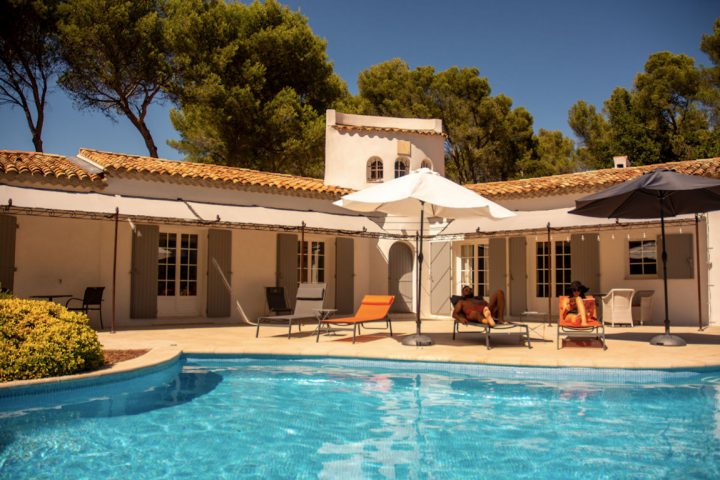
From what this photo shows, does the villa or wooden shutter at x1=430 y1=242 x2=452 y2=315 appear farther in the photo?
wooden shutter at x1=430 y1=242 x2=452 y2=315

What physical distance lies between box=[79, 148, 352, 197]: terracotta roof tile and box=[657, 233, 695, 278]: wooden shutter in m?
8.46

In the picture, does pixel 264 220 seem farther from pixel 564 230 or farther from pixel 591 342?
pixel 591 342

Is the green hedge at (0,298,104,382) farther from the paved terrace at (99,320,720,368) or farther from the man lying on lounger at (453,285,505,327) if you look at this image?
the man lying on lounger at (453,285,505,327)

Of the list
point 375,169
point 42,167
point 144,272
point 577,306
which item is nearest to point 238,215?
point 144,272

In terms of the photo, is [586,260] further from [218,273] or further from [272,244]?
[218,273]

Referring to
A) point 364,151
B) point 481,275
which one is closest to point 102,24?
point 364,151

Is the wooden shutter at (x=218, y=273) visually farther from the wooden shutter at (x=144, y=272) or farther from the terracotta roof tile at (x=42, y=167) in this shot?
the terracotta roof tile at (x=42, y=167)

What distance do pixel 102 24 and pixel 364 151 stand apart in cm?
1037

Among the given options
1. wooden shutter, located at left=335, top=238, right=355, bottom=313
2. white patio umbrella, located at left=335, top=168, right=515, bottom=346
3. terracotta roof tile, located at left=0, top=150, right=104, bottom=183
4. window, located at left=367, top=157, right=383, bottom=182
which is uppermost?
window, located at left=367, top=157, right=383, bottom=182

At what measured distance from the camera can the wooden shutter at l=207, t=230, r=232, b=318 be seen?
1396cm

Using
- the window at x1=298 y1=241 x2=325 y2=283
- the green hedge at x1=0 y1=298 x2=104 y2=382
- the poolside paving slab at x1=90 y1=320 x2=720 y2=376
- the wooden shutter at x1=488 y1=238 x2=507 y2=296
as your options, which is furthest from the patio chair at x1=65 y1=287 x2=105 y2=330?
the wooden shutter at x1=488 y1=238 x2=507 y2=296

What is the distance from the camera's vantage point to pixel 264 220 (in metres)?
14.0

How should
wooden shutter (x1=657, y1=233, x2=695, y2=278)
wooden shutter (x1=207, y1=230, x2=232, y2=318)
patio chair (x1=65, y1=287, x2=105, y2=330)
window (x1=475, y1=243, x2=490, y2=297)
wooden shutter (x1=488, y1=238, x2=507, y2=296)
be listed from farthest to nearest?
window (x1=475, y1=243, x2=490, y2=297) → wooden shutter (x1=488, y1=238, x2=507, y2=296) → wooden shutter (x1=207, y1=230, x2=232, y2=318) → wooden shutter (x1=657, y1=233, x2=695, y2=278) → patio chair (x1=65, y1=287, x2=105, y2=330)

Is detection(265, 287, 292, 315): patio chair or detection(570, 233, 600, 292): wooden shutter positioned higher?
detection(570, 233, 600, 292): wooden shutter
